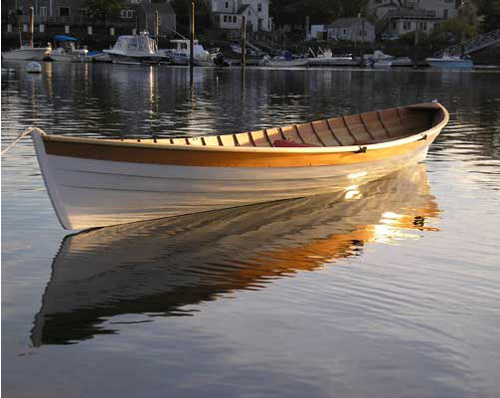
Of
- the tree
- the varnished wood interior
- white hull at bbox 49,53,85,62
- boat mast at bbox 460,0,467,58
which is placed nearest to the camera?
the varnished wood interior

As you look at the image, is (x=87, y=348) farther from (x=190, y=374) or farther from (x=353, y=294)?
(x=353, y=294)

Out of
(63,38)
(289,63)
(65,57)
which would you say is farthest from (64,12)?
(289,63)

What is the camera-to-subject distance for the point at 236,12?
153125 mm

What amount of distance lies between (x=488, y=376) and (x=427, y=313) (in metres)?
2.13

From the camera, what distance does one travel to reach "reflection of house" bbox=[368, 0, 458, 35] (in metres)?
161

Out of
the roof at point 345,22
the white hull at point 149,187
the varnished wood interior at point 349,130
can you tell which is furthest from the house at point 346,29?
the white hull at point 149,187

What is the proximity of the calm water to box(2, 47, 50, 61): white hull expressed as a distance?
4222 inches

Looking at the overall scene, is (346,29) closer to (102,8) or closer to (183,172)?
(102,8)

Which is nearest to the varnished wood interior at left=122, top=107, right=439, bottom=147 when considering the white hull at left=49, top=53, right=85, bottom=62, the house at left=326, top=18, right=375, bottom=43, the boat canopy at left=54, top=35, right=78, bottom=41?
the white hull at left=49, top=53, right=85, bottom=62

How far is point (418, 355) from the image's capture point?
32.9 ft

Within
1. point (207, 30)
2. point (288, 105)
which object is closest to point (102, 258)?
point (288, 105)

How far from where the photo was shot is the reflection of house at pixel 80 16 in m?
147

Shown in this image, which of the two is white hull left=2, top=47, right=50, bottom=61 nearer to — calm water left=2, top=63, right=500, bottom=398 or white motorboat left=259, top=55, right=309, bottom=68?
white motorboat left=259, top=55, right=309, bottom=68

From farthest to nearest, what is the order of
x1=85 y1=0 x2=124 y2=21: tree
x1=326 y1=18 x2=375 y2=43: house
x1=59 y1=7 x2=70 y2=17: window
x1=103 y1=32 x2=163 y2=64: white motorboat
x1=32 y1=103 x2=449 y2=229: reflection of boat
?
x1=326 y1=18 x2=375 y2=43: house → x1=59 y1=7 x2=70 y2=17: window → x1=85 y1=0 x2=124 y2=21: tree → x1=103 y1=32 x2=163 y2=64: white motorboat → x1=32 y1=103 x2=449 y2=229: reflection of boat
